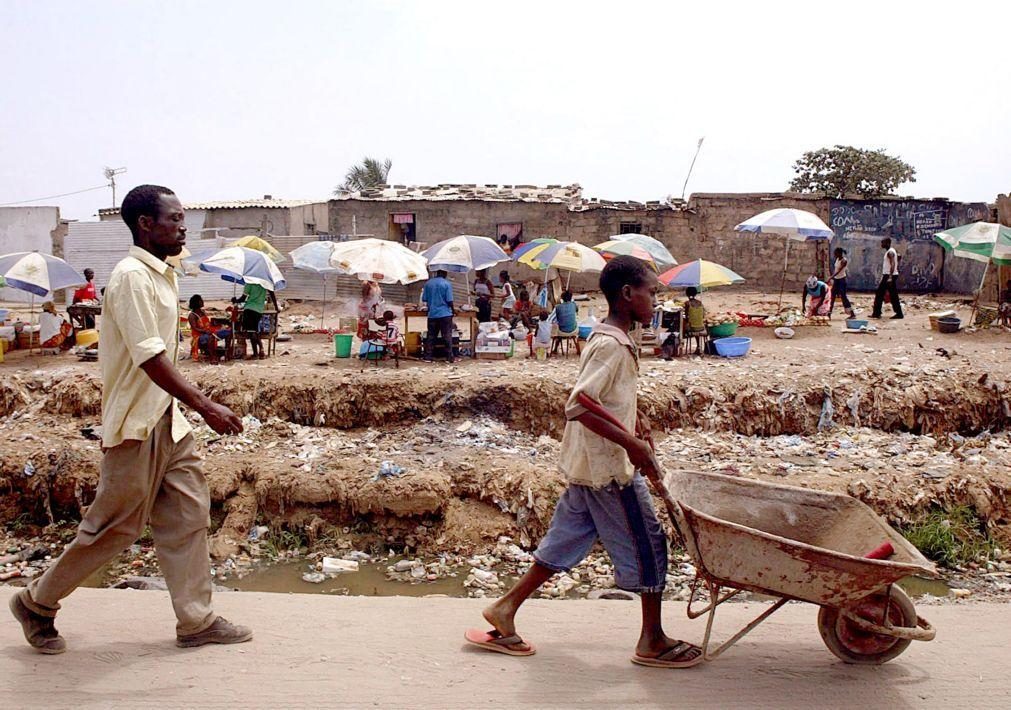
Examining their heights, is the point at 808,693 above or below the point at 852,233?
below

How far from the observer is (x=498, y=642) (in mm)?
3590

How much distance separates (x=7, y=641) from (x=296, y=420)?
20.7ft

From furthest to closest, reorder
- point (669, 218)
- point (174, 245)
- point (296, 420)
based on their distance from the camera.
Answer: point (669, 218), point (296, 420), point (174, 245)

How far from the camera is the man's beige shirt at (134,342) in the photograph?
3.15 m

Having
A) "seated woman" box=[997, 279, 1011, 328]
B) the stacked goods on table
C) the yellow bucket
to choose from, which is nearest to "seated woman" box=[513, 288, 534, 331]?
the stacked goods on table

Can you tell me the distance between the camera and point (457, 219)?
845 inches

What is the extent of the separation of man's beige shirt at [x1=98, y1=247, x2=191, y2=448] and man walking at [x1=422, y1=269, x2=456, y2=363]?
8.44m

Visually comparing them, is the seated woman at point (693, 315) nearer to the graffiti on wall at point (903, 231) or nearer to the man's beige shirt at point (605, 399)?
the man's beige shirt at point (605, 399)

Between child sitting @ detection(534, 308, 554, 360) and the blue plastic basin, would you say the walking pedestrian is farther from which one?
child sitting @ detection(534, 308, 554, 360)

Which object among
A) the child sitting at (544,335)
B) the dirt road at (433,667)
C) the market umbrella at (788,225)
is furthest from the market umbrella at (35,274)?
the market umbrella at (788,225)

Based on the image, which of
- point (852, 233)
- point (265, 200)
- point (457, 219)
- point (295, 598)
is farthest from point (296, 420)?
point (265, 200)

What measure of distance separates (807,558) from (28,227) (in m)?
26.6

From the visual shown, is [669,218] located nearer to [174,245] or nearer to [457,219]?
[457,219]

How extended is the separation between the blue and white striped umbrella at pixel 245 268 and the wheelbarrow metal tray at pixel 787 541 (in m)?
9.03
